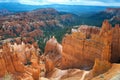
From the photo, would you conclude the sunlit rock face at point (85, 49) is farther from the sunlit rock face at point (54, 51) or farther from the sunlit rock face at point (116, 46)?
the sunlit rock face at point (54, 51)

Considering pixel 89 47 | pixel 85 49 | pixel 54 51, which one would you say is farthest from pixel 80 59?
pixel 54 51

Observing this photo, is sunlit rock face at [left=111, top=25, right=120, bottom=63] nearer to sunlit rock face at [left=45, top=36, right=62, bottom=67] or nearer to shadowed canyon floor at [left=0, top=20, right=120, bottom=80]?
shadowed canyon floor at [left=0, top=20, right=120, bottom=80]

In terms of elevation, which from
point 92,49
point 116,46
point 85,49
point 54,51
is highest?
point 116,46

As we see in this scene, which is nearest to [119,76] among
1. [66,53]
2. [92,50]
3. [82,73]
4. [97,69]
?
[97,69]

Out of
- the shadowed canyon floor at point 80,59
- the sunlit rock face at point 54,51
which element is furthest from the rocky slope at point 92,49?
the sunlit rock face at point 54,51

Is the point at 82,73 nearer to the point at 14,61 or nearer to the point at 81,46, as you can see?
the point at 81,46

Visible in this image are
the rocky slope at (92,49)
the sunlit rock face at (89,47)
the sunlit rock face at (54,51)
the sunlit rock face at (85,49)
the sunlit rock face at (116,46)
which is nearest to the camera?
the rocky slope at (92,49)

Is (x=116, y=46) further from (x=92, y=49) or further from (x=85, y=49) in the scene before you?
(x=85, y=49)

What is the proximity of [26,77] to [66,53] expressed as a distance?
9216 millimetres

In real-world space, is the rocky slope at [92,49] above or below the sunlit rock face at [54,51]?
above

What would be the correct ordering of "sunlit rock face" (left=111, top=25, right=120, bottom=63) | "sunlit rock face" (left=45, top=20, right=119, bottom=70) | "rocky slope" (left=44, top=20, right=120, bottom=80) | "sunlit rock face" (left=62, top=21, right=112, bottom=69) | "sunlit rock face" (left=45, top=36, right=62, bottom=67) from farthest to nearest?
"sunlit rock face" (left=45, top=36, right=62, bottom=67), "sunlit rock face" (left=111, top=25, right=120, bottom=63), "sunlit rock face" (left=45, top=20, right=119, bottom=70), "sunlit rock face" (left=62, top=21, right=112, bottom=69), "rocky slope" (left=44, top=20, right=120, bottom=80)

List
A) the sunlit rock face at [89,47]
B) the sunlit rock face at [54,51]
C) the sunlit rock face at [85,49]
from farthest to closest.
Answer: the sunlit rock face at [54,51] → the sunlit rock face at [89,47] → the sunlit rock face at [85,49]

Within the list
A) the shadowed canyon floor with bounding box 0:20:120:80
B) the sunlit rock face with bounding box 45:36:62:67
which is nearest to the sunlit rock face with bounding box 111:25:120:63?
the shadowed canyon floor with bounding box 0:20:120:80

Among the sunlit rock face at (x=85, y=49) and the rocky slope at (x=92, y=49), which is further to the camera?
the sunlit rock face at (x=85, y=49)
